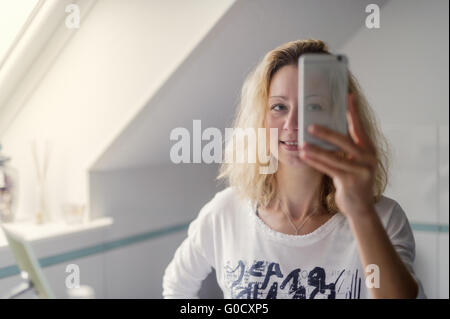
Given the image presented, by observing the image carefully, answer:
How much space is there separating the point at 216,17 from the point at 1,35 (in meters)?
0.46

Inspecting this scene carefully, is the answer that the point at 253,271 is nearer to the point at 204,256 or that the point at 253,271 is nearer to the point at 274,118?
the point at 204,256

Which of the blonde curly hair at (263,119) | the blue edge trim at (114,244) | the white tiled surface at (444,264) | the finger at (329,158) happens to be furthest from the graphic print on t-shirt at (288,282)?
the white tiled surface at (444,264)

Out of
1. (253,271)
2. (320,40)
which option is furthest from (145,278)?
(320,40)

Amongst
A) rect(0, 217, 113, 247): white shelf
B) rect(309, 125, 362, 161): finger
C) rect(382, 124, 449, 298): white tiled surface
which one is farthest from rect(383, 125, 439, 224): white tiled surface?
rect(0, 217, 113, 247): white shelf

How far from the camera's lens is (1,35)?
3.44 feet

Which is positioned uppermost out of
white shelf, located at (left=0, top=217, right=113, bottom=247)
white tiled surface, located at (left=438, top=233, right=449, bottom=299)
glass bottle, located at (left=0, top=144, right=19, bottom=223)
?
glass bottle, located at (left=0, top=144, right=19, bottom=223)

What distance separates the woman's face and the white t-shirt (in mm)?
116

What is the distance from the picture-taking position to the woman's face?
28.9 inches

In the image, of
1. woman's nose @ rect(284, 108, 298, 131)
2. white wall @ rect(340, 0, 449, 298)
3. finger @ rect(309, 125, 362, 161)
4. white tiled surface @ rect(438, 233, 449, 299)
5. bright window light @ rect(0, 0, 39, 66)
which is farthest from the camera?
white tiled surface @ rect(438, 233, 449, 299)

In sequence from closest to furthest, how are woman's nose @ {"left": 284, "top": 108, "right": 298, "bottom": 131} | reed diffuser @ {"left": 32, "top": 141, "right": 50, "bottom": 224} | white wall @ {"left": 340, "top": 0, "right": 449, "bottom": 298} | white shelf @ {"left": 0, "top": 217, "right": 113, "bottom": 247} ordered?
1. woman's nose @ {"left": 284, "top": 108, "right": 298, "bottom": 131}
2. white wall @ {"left": 340, "top": 0, "right": 449, "bottom": 298}
3. white shelf @ {"left": 0, "top": 217, "right": 113, "bottom": 247}
4. reed diffuser @ {"left": 32, "top": 141, "right": 50, "bottom": 224}

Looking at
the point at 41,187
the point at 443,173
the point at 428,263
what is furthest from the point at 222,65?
the point at 443,173

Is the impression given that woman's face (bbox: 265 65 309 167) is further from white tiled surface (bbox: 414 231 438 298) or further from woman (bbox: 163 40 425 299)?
white tiled surface (bbox: 414 231 438 298)

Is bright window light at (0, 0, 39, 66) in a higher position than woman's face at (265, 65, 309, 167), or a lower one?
higher

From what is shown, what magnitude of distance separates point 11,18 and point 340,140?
0.76 meters
